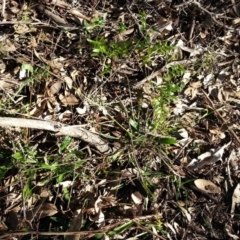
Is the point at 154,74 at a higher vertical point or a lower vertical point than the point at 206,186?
higher

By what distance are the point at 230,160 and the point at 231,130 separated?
0.21m

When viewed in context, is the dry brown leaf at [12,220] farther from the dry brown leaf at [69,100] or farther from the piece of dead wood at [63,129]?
the dry brown leaf at [69,100]

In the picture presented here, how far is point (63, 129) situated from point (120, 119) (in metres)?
0.39

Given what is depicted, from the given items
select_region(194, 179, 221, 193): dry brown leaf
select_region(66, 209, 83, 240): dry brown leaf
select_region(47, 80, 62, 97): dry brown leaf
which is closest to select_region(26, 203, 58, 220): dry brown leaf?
select_region(66, 209, 83, 240): dry brown leaf

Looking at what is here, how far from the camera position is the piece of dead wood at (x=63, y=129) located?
2859 millimetres

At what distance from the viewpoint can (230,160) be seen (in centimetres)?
312

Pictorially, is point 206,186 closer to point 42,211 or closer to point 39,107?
point 42,211

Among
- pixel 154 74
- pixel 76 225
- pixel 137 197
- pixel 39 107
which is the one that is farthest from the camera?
pixel 154 74

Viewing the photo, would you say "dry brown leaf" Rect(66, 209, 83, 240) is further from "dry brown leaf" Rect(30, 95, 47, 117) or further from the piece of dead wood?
"dry brown leaf" Rect(30, 95, 47, 117)

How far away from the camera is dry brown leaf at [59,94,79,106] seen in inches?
123

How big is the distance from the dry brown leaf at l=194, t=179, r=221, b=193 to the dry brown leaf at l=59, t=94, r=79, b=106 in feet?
3.09

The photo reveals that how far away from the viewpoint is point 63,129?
9.69 feet

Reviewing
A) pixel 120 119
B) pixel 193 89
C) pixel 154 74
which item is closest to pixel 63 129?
pixel 120 119

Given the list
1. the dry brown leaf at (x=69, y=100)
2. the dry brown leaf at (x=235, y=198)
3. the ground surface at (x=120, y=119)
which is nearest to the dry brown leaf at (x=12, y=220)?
the ground surface at (x=120, y=119)
